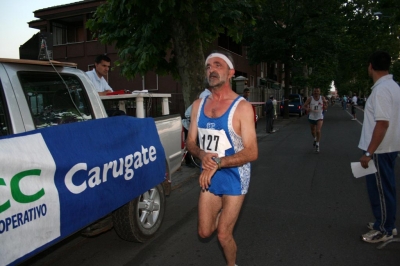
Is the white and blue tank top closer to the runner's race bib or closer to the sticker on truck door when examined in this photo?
the runner's race bib

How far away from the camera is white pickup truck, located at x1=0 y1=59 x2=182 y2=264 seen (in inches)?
112

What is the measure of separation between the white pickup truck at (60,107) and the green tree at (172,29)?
484 centimetres

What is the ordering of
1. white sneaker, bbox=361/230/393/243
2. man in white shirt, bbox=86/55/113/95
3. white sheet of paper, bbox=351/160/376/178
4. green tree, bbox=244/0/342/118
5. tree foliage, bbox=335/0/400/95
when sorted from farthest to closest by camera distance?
1. green tree, bbox=244/0/342/118
2. tree foliage, bbox=335/0/400/95
3. man in white shirt, bbox=86/55/113/95
4. white sneaker, bbox=361/230/393/243
5. white sheet of paper, bbox=351/160/376/178

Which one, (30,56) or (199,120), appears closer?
(199,120)

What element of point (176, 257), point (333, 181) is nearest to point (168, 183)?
point (176, 257)

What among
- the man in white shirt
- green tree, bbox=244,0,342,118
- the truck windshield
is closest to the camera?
the truck windshield

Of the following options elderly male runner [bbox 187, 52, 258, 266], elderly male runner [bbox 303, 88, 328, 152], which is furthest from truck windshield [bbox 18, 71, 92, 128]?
elderly male runner [bbox 303, 88, 328, 152]

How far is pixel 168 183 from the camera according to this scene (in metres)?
4.96

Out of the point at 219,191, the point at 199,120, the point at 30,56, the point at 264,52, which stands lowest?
the point at 219,191

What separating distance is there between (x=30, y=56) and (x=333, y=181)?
5.84 m

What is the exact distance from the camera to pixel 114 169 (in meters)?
3.35

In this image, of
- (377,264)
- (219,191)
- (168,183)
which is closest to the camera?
(219,191)

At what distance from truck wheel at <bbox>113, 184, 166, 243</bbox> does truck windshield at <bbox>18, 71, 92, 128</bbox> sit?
43.0 inches

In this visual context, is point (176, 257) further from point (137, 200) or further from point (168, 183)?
point (168, 183)
